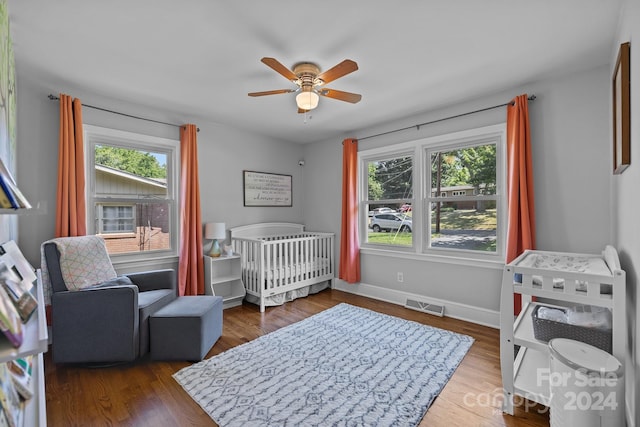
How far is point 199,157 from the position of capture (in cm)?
357

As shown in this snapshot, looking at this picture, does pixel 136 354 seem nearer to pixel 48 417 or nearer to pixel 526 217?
pixel 48 417

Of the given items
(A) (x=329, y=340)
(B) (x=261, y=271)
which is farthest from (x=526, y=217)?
(B) (x=261, y=271)

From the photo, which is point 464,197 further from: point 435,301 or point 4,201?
point 4,201

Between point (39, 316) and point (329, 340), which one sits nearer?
point (39, 316)

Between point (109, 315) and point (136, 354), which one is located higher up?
point (109, 315)

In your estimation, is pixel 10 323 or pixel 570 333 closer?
pixel 10 323

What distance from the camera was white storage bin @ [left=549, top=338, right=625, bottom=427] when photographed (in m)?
1.23

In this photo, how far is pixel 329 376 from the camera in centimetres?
201

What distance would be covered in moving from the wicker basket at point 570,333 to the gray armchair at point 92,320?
8.91 ft

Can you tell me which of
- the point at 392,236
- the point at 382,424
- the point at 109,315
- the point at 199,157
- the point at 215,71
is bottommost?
the point at 382,424

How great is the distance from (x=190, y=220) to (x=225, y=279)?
0.84m

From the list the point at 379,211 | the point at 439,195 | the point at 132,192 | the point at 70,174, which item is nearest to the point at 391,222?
the point at 379,211

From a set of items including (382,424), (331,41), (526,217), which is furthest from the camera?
(526,217)

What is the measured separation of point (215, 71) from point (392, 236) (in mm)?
2792
